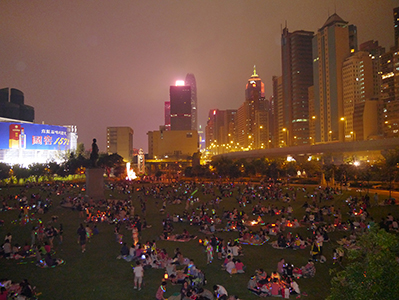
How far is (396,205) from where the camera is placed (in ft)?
88.2

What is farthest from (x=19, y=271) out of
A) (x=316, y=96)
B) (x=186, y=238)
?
(x=316, y=96)

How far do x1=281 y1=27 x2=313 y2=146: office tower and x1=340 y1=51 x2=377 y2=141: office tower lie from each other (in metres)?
30.8

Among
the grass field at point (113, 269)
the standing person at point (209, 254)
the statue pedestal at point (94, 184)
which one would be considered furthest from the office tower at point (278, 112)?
the standing person at point (209, 254)

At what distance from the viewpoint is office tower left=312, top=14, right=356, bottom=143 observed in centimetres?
11762

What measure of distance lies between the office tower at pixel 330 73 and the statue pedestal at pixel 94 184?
337 ft

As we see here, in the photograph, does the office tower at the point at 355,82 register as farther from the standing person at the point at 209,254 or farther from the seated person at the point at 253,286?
the seated person at the point at 253,286

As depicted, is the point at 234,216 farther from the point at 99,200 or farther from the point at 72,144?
the point at 72,144

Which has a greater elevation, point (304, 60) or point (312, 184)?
point (304, 60)

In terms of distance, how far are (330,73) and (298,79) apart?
95.5ft

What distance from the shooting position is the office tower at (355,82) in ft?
378

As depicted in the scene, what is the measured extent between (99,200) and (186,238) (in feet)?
46.0

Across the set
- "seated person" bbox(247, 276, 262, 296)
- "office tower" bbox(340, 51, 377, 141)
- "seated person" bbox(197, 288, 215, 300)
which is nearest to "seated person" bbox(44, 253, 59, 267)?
"seated person" bbox(197, 288, 215, 300)

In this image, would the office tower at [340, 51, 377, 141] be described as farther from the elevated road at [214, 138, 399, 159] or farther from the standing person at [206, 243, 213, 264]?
the standing person at [206, 243, 213, 264]

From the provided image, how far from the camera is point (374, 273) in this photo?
5242mm
